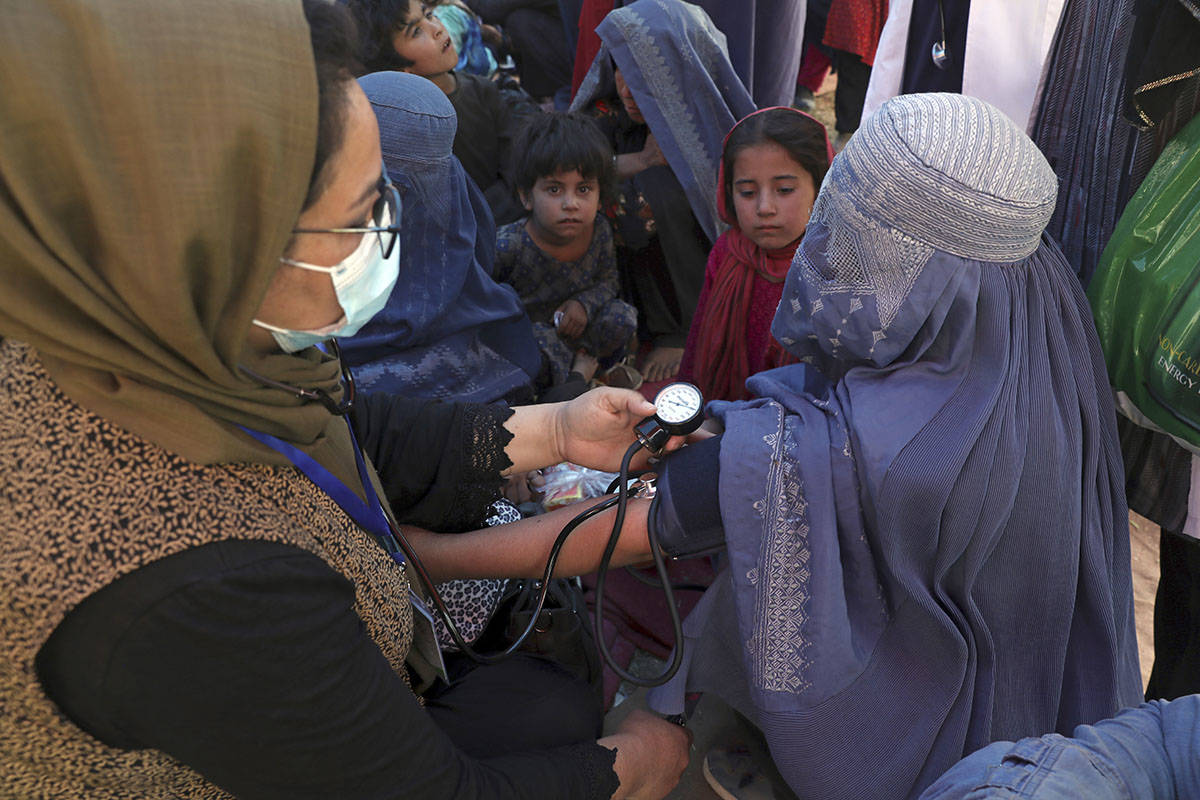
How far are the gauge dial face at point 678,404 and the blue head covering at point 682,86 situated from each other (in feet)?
6.02

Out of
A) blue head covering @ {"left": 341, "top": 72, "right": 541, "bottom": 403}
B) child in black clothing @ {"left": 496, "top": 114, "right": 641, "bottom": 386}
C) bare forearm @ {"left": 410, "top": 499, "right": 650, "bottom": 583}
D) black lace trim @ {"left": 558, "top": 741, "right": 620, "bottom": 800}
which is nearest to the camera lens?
black lace trim @ {"left": 558, "top": 741, "right": 620, "bottom": 800}

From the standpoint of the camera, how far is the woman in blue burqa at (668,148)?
3.50m

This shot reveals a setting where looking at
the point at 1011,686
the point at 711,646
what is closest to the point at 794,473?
the point at 711,646

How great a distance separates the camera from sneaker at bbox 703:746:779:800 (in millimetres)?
1996

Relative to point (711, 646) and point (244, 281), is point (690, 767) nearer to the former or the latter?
point (711, 646)

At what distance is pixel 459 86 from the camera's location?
3828mm

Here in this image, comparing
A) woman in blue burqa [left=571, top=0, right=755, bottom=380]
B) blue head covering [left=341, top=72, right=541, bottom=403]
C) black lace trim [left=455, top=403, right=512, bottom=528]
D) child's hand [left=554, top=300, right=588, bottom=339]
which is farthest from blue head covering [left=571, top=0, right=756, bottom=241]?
black lace trim [left=455, top=403, right=512, bottom=528]

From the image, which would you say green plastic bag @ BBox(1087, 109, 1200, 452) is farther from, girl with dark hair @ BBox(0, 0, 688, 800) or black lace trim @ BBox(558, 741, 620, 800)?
girl with dark hair @ BBox(0, 0, 688, 800)

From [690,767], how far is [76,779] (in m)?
1.43

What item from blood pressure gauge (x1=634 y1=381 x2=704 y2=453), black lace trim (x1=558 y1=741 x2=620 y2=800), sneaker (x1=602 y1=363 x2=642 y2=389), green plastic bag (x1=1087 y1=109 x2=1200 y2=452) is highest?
green plastic bag (x1=1087 y1=109 x2=1200 y2=452)

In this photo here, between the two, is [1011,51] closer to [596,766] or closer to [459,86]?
[596,766]

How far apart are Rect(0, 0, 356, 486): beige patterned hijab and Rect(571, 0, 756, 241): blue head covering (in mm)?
2647

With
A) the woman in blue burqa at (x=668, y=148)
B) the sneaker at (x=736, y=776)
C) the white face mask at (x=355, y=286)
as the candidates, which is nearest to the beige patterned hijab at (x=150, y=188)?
the white face mask at (x=355, y=286)

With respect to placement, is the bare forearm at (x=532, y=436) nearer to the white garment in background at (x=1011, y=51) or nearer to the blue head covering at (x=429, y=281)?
the blue head covering at (x=429, y=281)
